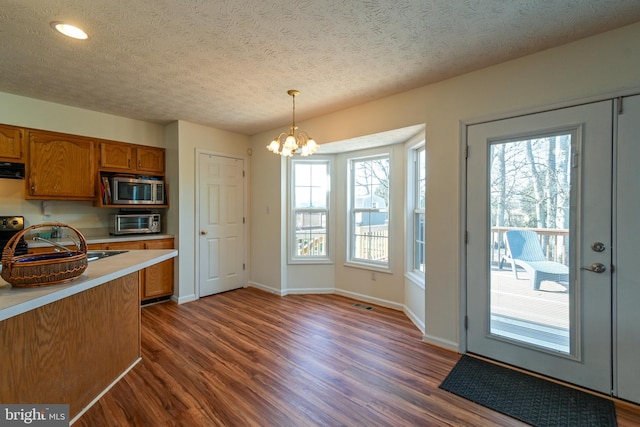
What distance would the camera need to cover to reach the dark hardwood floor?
1787mm

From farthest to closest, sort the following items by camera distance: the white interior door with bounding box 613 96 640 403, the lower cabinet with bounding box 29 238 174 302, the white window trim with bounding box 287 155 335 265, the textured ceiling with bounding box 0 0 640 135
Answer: the white window trim with bounding box 287 155 335 265 → the lower cabinet with bounding box 29 238 174 302 → the white interior door with bounding box 613 96 640 403 → the textured ceiling with bounding box 0 0 640 135

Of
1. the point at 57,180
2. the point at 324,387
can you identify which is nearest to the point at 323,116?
the point at 324,387

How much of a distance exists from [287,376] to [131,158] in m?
3.50

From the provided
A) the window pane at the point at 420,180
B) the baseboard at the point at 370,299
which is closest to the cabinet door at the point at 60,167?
the baseboard at the point at 370,299

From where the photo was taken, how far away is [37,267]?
137 cm

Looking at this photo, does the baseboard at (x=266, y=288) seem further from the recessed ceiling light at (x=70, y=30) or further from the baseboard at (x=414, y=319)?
the recessed ceiling light at (x=70, y=30)

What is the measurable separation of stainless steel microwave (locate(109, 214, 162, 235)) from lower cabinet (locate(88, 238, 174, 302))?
199 millimetres

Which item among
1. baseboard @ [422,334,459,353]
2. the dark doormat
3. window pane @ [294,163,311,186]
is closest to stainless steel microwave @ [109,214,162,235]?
window pane @ [294,163,311,186]

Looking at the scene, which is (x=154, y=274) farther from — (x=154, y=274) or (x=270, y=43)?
(x=270, y=43)

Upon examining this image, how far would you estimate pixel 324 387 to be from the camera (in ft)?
6.86

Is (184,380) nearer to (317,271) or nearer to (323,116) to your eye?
(317,271)

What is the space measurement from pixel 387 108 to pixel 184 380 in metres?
3.12

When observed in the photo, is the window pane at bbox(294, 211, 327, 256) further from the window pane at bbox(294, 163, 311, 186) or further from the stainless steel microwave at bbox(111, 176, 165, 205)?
the stainless steel microwave at bbox(111, 176, 165, 205)

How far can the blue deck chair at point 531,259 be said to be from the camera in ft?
7.11
